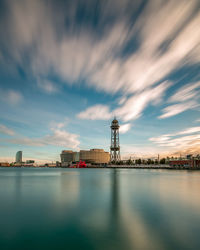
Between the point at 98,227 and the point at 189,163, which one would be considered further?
the point at 189,163

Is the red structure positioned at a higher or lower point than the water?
lower

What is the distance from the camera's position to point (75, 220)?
13.3m

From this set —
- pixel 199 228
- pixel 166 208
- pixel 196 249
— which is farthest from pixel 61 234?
pixel 166 208

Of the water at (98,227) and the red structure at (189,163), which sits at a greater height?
the water at (98,227)

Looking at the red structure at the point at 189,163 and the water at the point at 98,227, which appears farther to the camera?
the red structure at the point at 189,163

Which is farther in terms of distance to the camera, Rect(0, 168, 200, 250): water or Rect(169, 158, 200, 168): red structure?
Rect(169, 158, 200, 168): red structure

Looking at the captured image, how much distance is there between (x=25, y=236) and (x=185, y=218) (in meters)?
11.7

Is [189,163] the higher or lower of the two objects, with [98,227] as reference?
lower

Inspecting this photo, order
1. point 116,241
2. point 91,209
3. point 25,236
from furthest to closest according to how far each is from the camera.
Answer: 1. point 91,209
2. point 25,236
3. point 116,241

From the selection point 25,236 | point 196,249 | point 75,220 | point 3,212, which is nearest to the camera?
point 196,249

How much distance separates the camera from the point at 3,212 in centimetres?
1537

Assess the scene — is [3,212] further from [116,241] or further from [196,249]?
[196,249]

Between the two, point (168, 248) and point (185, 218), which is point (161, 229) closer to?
point (168, 248)

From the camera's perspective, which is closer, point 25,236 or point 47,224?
point 25,236
